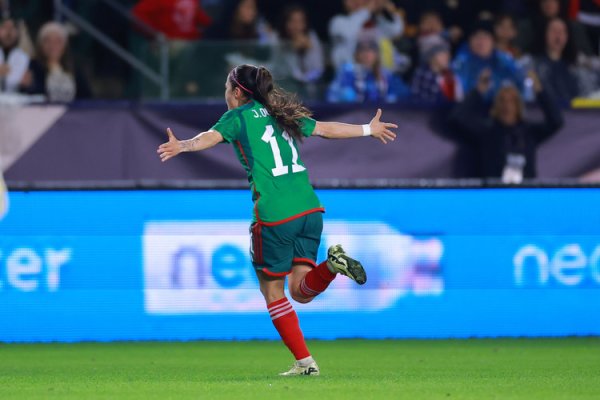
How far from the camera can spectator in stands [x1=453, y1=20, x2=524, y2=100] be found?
1459 centimetres

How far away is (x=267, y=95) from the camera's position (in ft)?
28.1

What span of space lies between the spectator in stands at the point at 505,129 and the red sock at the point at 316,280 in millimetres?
5560

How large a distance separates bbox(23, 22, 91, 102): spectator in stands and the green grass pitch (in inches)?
146

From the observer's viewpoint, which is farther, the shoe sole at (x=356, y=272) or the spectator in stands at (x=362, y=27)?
the spectator in stands at (x=362, y=27)

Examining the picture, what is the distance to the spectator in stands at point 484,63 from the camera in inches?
575

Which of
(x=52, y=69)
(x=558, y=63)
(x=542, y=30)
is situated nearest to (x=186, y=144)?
(x=52, y=69)

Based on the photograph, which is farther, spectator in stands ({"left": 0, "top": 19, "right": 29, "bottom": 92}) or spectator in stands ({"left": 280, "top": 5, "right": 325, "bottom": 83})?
spectator in stands ({"left": 280, "top": 5, "right": 325, "bottom": 83})

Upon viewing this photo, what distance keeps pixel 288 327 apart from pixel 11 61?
270 inches

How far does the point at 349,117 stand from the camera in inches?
547

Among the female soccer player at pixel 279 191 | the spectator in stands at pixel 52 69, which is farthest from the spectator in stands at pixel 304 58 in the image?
the female soccer player at pixel 279 191

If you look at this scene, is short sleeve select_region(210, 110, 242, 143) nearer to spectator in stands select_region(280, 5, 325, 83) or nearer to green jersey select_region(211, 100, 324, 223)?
green jersey select_region(211, 100, 324, 223)

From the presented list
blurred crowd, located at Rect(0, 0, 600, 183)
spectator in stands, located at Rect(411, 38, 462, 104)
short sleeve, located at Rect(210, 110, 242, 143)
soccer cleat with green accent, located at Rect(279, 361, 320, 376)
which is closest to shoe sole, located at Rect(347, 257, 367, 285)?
soccer cleat with green accent, located at Rect(279, 361, 320, 376)

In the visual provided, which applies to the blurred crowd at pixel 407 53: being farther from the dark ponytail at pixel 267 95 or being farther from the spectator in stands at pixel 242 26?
the dark ponytail at pixel 267 95

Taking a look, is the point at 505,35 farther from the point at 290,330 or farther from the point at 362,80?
the point at 290,330
